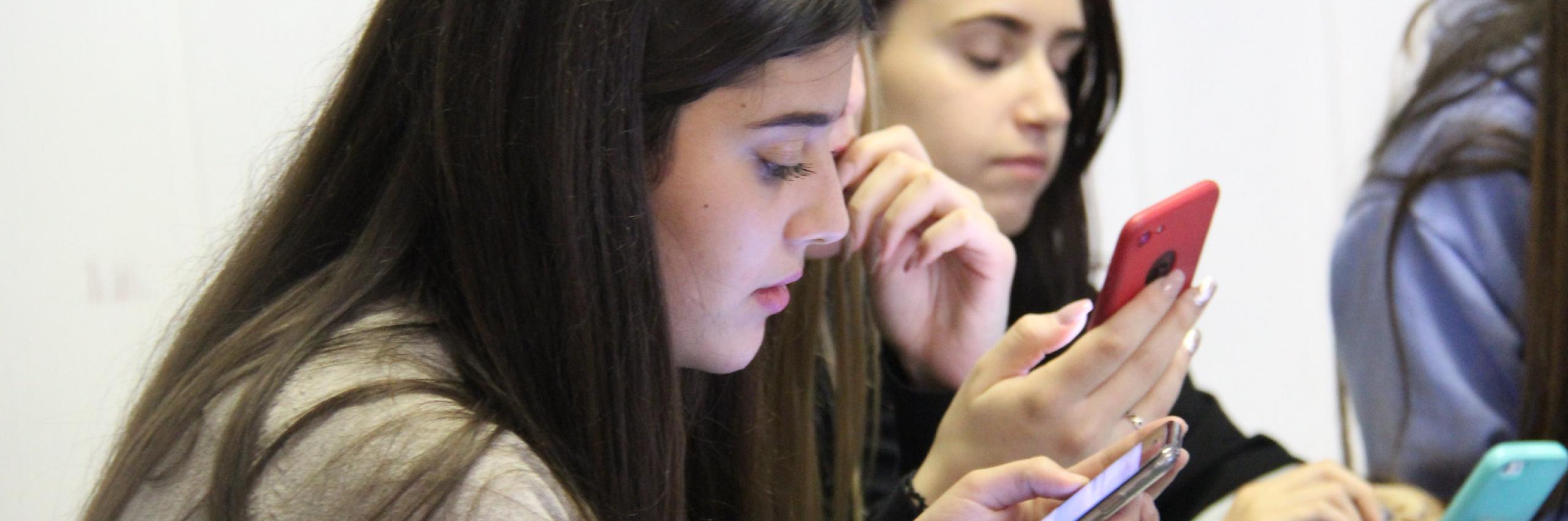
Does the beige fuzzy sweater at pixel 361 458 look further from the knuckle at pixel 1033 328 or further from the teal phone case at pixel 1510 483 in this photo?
the teal phone case at pixel 1510 483

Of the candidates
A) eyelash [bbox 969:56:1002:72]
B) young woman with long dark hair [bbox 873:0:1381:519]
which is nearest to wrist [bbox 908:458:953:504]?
young woman with long dark hair [bbox 873:0:1381:519]

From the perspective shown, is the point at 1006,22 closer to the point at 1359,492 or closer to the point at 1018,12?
the point at 1018,12

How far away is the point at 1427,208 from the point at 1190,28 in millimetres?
1120

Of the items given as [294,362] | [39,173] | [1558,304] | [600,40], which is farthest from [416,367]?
[1558,304]

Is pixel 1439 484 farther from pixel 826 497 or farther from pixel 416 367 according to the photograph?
pixel 416 367

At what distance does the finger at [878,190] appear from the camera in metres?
1.14

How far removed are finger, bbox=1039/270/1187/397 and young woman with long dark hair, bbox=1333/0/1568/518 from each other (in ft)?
1.79

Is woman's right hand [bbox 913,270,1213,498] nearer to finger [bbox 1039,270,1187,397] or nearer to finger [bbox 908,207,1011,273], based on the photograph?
finger [bbox 1039,270,1187,397]

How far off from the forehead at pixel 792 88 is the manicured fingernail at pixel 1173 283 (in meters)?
0.25

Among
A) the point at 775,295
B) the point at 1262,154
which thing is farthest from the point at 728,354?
the point at 1262,154

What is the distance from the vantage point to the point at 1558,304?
50.1 inches

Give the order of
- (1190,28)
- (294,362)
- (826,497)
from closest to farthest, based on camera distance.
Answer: (294,362), (826,497), (1190,28)

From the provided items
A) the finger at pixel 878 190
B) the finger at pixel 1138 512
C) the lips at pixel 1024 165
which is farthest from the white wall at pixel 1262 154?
the finger at pixel 1138 512

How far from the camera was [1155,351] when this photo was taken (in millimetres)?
946
